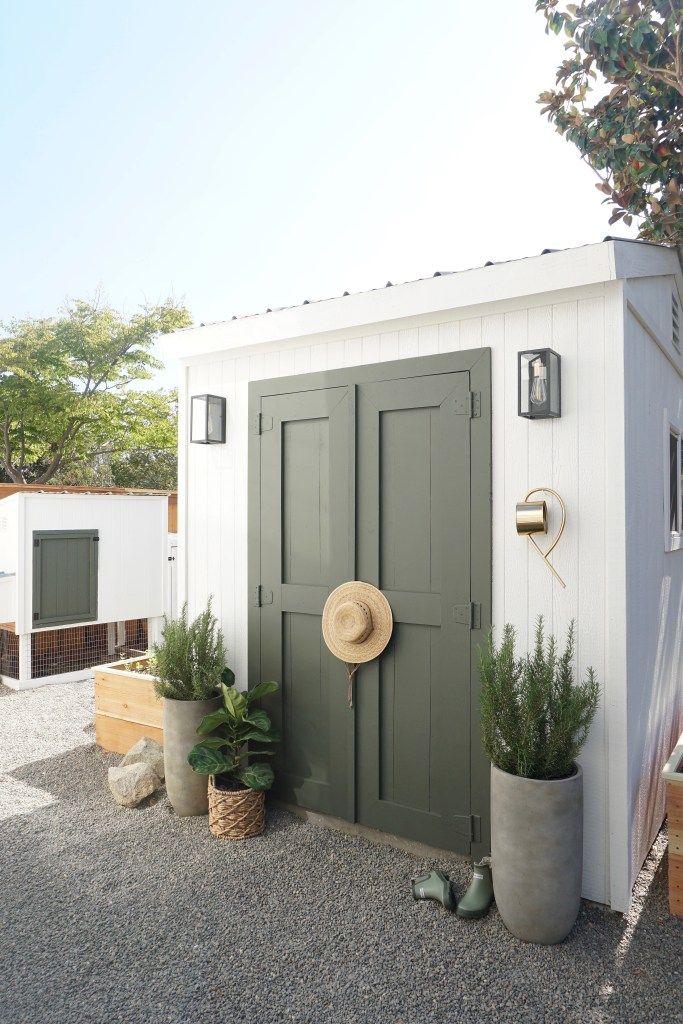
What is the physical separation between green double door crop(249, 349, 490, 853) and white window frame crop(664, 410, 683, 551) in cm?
127

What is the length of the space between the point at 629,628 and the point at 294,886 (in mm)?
1764

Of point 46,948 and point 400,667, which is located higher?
point 400,667

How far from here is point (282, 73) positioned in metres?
11.6

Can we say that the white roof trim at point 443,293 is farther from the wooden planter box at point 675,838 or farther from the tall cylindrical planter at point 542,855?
the wooden planter box at point 675,838

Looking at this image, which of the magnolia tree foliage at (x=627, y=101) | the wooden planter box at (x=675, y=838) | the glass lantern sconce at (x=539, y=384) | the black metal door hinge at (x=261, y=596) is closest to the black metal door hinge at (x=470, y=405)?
the glass lantern sconce at (x=539, y=384)

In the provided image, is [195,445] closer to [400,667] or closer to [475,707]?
[400,667]

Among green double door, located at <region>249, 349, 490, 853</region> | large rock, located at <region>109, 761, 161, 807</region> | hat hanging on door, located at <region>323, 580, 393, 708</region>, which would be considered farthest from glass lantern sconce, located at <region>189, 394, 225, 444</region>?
large rock, located at <region>109, 761, 161, 807</region>

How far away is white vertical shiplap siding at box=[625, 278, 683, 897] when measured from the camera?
9.18 feet

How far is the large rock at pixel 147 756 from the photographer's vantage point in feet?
12.8

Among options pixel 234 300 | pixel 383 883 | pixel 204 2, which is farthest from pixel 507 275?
pixel 234 300

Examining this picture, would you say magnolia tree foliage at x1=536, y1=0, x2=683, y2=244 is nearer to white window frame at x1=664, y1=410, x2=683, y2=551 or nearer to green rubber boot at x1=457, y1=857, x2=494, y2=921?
white window frame at x1=664, y1=410, x2=683, y2=551

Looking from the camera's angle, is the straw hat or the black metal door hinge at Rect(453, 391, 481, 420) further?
the straw hat

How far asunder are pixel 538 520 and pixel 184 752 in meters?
2.14

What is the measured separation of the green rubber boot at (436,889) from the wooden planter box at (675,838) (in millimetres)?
879
